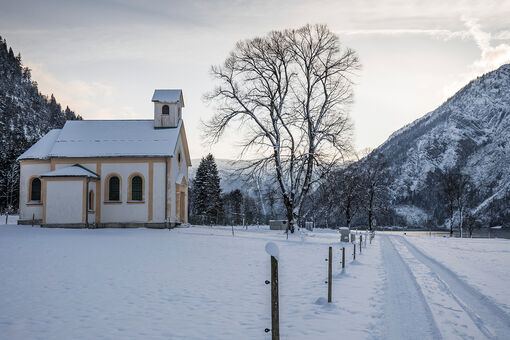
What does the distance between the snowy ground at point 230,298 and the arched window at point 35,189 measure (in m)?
17.4

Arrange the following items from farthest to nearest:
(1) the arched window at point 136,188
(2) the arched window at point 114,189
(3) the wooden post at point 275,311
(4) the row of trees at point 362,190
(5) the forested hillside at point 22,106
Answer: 1. (5) the forested hillside at point 22,106
2. (4) the row of trees at point 362,190
3. (2) the arched window at point 114,189
4. (1) the arched window at point 136,188
5. (3) the wooden post at point 275,311

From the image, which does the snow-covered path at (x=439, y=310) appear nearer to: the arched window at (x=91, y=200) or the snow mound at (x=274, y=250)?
the snow mound at (x=274, y=250)

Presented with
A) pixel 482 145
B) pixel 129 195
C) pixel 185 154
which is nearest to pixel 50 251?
pixel 129 195

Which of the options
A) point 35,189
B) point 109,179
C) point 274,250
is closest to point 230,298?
point 274,250

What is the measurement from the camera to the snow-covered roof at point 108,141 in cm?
3130

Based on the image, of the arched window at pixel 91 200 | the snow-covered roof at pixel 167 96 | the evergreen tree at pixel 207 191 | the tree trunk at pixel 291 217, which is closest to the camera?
the tree trunk at pixel 291 217

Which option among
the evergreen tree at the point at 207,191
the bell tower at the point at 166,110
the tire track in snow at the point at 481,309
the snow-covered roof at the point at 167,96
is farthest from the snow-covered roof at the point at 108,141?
the evergreen tree at the point at 207,191

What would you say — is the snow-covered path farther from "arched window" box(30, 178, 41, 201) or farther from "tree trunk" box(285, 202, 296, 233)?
"arched window" box(30, 178, 41, 201)

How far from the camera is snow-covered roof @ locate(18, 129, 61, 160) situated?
104ft

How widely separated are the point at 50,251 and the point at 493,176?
165 meters

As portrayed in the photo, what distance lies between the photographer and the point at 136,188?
31.2 metres

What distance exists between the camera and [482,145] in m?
175

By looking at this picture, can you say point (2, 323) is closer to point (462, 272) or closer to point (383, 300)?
point (383, 300)

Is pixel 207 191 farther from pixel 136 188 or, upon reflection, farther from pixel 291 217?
pixel 291 217
